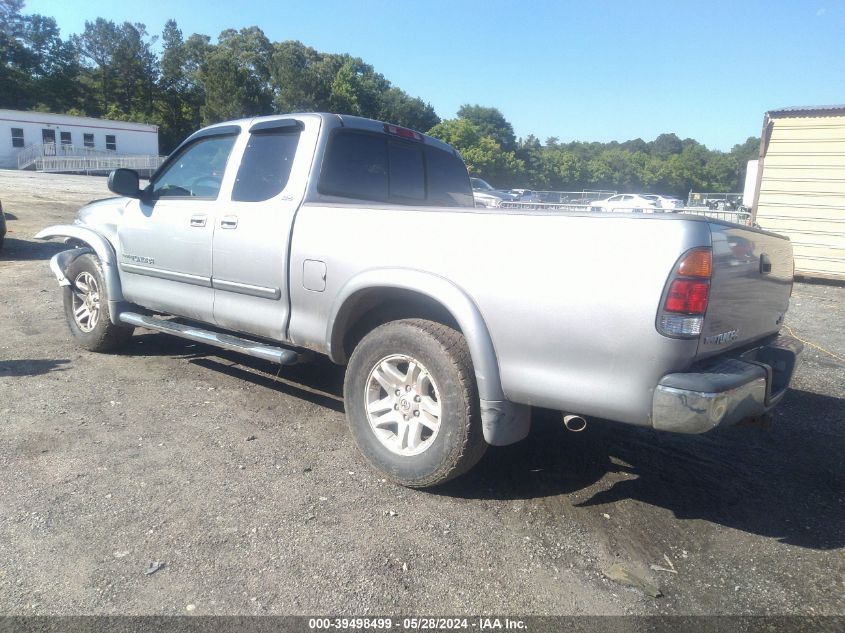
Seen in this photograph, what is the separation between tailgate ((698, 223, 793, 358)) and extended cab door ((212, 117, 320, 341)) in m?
2.46

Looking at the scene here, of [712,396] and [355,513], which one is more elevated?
[712,396]

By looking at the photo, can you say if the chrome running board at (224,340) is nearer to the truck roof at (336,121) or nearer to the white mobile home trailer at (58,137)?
the truck roof at (336,121)

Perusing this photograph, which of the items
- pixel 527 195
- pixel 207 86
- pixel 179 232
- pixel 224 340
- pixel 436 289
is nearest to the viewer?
pixel 436 289

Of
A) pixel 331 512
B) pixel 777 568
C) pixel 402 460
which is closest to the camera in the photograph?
pixel 777 568

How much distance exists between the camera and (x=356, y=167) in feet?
14.5

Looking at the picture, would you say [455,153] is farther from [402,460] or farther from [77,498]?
[77,498]

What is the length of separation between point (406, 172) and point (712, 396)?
9.52 ft

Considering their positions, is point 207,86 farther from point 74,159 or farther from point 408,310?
point 408,310

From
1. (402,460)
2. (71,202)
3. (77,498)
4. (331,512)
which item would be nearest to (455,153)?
(402,460)

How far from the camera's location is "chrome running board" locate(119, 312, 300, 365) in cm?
409

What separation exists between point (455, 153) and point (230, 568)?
12.3 ft

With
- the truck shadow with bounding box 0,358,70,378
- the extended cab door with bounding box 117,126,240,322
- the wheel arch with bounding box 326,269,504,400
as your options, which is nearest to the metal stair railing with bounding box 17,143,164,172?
the truck shadow with bounding box 0,358,70,378

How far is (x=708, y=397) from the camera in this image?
2.62m

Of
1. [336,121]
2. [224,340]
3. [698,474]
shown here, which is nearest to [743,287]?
[698,474]
